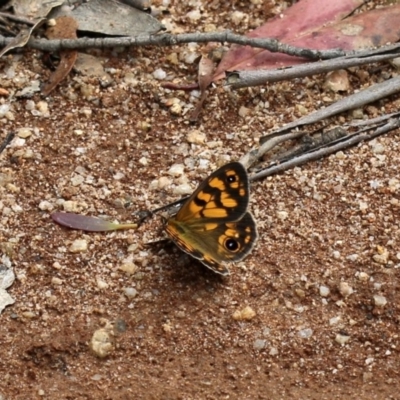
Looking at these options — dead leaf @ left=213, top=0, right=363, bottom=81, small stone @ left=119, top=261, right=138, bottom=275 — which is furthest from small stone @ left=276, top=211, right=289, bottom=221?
dead leaf @ left=213, top=0, right=363, bottom=81

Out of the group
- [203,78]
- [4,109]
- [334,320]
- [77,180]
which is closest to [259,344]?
[334,320]

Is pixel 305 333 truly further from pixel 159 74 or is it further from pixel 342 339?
pixel 159 74

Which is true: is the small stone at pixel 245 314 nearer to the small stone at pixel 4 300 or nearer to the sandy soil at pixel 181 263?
the sandy soil at pixel 181 263

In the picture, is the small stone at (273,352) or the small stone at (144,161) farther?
the small stone at (144,161)

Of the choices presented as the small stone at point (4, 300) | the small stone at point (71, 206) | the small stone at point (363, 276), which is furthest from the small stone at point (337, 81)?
the small stone at point (4, 300)

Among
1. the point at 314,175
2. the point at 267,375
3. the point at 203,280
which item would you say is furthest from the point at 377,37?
the point at 267,375

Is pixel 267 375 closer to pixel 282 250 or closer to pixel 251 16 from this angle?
pixel 282 250
